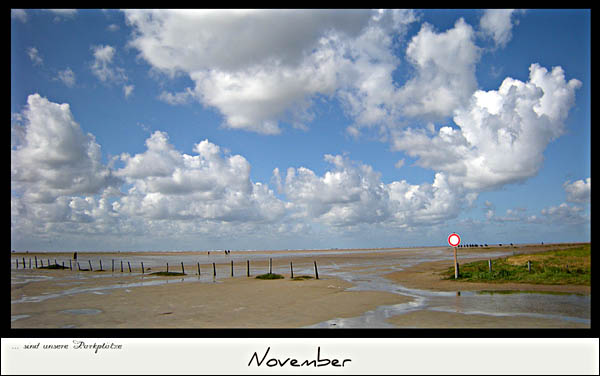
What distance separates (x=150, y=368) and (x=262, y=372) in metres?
1.91

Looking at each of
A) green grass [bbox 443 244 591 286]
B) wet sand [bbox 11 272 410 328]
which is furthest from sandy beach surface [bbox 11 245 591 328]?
green grass [bbox 443 244 591 286]

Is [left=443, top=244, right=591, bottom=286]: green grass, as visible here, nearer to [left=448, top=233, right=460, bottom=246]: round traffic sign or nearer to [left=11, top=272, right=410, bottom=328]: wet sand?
[left=448, top=233, right=460, bottom=246]: round traffic sign

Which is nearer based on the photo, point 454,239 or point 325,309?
point 325,309

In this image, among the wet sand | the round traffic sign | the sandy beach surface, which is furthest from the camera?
the round traffic sign

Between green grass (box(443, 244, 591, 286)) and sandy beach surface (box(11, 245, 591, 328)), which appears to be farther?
green grass (box(443, 244, 591, 286))

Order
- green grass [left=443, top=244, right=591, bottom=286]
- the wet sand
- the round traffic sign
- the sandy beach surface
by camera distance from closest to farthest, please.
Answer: the sandy beach surface → the wet sand → green grass [left=443, top=244, right=591, bottom=286] → the round traffic sign

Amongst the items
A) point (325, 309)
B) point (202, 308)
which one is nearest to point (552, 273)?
point (325, 309)

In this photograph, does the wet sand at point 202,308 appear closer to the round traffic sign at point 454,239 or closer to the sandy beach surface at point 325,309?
the sandy beach surface at point 325,309

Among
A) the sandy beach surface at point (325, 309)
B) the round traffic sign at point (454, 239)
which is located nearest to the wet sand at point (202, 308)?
the sandy beach surface at point (325, 309)

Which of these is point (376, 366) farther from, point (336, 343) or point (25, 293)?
point (25, 293)

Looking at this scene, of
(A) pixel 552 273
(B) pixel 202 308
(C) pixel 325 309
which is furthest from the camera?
(A) pixel 552 273

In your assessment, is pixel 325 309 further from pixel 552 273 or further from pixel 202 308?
pixel 552 273

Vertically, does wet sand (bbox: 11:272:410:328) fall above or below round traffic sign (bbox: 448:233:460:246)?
below

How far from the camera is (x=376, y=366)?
5848 mm
